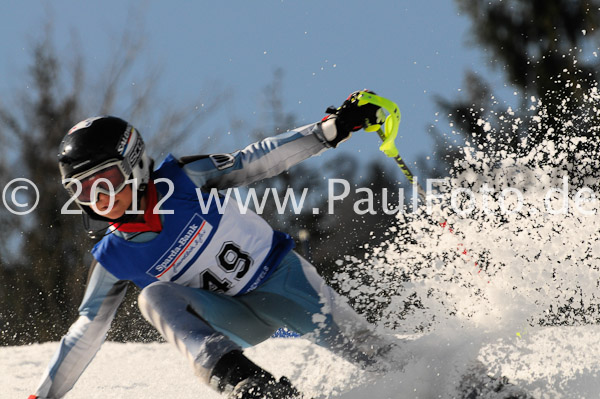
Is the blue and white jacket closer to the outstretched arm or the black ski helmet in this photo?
the outstretched arm

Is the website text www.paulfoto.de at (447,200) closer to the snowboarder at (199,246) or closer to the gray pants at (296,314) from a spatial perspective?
the snowboarder at (199,246)

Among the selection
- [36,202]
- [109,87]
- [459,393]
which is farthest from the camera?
[109,87]

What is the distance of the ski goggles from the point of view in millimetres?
2826

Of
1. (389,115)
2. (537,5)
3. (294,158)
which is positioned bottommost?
(294,158)

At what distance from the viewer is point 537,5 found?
38.3ft

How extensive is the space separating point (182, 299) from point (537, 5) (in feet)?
35.2

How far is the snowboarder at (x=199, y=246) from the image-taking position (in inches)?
113

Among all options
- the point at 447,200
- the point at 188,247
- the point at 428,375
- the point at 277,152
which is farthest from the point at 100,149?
the point at 447,200

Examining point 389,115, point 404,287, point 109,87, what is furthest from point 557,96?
point 109,87

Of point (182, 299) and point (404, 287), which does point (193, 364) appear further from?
point (404, 287)

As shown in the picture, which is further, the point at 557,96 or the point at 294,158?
the point at 557,96

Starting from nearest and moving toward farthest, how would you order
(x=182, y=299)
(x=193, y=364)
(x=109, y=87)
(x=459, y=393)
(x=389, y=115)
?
1. (x=193, y=364)
2. (x=182, y=299)
3. (x=459, y=393)
4. (x=389, y=115)
5. (x=109, y=87)

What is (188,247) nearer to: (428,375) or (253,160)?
(253,160)

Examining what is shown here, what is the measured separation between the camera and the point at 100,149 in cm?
284
